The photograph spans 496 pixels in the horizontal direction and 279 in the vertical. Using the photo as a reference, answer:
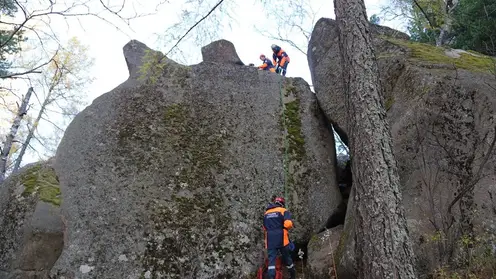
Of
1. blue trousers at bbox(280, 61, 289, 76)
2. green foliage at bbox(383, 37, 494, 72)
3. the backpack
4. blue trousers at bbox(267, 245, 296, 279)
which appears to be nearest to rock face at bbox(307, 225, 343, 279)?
blue trousers at bbox(267, 245, 296, 279)

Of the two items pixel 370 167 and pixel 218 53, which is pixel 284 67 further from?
pixel 370 167

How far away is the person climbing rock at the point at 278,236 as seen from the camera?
253 inches

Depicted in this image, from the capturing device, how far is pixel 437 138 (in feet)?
20.7

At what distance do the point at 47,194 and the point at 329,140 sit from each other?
5.98 metres

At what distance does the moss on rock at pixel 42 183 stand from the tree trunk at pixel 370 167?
571 cm

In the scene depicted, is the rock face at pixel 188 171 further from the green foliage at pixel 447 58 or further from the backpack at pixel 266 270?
the green foliage at pixel 447 58

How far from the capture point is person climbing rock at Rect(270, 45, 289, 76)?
12.4 metres

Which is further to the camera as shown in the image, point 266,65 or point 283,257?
point 266,65

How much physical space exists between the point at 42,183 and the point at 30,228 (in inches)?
39.6

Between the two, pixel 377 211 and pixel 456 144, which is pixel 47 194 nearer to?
pixel 377 211

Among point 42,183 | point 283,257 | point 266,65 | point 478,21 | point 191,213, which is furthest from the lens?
point 266,65

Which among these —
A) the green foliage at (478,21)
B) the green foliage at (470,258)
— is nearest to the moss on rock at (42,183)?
the green foliage at (470,258)

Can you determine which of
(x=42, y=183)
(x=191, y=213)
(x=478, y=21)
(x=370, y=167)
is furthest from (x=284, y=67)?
(x=370, y=167)

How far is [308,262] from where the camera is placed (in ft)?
21.7
